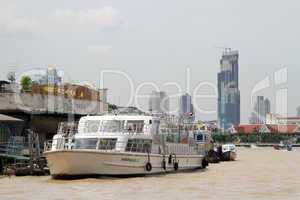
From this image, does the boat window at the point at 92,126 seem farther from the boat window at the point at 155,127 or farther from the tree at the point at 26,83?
the tree at the point at 26,83

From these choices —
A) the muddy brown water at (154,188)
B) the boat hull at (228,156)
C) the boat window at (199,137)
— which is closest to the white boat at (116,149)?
the muddy brown water at (154,188)

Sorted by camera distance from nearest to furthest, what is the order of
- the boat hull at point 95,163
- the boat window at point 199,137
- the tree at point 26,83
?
the boat hull at point 95,163 < the boat window at point 199,137 < the tree at point 26,83

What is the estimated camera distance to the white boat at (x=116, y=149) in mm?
34406

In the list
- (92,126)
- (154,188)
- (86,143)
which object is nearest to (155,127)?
(92,126)

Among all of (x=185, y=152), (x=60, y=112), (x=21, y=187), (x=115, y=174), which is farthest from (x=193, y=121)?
(x=21, y=187)

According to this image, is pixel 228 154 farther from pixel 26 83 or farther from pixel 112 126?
pixel 112 126

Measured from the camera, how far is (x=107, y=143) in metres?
36.5

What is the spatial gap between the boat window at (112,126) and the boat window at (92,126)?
440 millimetres

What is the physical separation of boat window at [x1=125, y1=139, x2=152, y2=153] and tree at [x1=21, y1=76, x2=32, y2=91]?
22034 mm

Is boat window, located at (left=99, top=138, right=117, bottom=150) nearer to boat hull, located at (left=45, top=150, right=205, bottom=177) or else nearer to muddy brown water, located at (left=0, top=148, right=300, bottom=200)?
boat hull, located at (left=45, top=150, right=205, bottom=177)

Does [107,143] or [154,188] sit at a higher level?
[107,143]

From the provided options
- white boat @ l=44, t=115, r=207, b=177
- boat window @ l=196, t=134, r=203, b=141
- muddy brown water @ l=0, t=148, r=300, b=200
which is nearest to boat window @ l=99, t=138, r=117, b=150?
white boat @ l=44, t=115, r=207, b=177

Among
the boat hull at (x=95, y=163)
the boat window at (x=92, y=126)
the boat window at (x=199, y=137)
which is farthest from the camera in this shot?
the boat window at (x=199, y=137)

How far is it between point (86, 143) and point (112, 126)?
7.31ft
